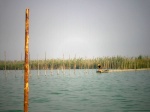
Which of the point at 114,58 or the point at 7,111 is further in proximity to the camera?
the point at 114,58

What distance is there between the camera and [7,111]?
1456 centimetres

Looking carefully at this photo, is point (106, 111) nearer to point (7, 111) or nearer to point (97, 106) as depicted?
point (97, 106)

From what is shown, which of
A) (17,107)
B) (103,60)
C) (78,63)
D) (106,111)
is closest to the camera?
(106,111)

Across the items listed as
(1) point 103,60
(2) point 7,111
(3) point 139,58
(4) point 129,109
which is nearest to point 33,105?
(2) point 7,111

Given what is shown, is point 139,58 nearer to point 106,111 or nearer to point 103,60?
point 103,60

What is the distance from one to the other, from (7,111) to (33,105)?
88.3 inches

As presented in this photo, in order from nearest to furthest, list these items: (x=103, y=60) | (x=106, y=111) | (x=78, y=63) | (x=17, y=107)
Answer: (x=106, y=111) → (x=17, y=107) → (x=103, y=60) → (x=78, y=63)

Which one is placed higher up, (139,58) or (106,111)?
(139,58)

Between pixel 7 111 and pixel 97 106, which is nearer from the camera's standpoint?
pixel 7 111

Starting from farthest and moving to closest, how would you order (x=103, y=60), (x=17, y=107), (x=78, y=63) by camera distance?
(x=78, y=63), (x=103, y=60), (x=17, y=107)

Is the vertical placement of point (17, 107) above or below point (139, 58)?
below

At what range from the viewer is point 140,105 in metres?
16.4

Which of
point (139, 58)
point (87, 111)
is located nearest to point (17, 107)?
point (87, 111)

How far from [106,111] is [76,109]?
1.75 m
